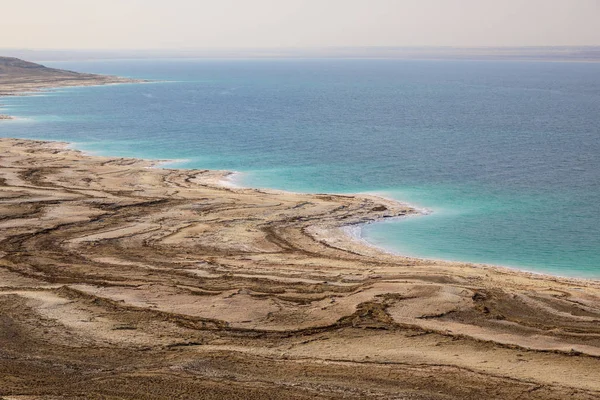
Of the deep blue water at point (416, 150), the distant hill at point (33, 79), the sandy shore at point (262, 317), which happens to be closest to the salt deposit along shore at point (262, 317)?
the sandy shore at point (262, 317)

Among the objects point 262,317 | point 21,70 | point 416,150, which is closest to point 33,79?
point 21,70

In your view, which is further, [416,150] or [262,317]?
[416,150]

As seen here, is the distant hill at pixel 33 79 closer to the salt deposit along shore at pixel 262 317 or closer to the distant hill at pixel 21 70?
the distant hill at pixel 21 70

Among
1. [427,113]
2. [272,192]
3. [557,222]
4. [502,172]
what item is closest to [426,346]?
[557,222]

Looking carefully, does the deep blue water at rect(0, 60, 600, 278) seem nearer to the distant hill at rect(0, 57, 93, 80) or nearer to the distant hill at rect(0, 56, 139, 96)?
the distant hill at rect(0, 56, 139, 96)

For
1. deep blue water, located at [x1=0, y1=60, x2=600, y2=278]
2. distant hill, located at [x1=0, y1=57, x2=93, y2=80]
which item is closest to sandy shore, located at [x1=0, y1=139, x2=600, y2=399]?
deep blue water, located at [x1=0, y1=60, x2=600, y2=278]

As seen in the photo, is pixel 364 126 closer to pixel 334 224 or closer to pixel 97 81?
pixel 334 224

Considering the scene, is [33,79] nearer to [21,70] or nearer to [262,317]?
[21,70]
